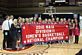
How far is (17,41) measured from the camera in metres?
11.6

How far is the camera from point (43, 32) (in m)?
13.9

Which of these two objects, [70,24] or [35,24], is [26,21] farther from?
[70,24]

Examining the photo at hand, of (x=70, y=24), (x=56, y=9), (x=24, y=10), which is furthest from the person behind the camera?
(x=24, y=10)

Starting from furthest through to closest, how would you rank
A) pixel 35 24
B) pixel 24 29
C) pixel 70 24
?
pixel 70 24 < pixel 35 24 < pixel 24 29

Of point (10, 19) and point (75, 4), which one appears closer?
point (10, 19)

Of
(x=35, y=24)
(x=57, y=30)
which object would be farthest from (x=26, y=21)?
(x=57, y=30)

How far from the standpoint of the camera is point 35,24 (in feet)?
44.8

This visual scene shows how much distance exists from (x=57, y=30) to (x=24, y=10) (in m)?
34.9

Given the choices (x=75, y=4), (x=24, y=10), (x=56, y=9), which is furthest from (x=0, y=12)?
(x=75, y=4)

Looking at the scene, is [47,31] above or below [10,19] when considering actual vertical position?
below

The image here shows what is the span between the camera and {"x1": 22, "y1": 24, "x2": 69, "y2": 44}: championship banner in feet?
42.1

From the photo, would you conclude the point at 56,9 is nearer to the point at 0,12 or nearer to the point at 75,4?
the point at 75,4

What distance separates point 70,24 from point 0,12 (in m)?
32.9

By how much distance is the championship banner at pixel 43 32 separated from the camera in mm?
12831
